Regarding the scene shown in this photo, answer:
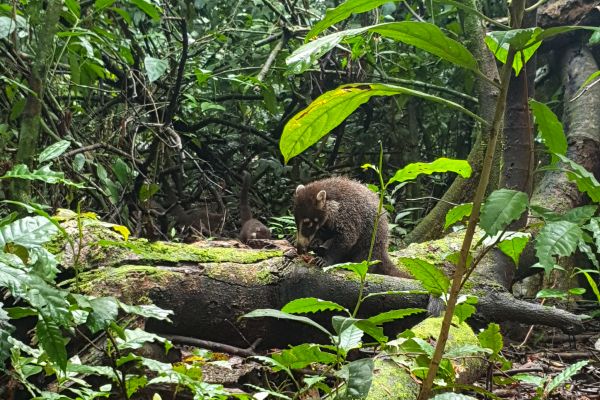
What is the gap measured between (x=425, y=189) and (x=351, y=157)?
3.40ft

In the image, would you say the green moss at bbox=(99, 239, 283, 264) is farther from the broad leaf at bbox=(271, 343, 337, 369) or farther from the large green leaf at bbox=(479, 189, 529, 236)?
the large green leaf at bbox=(479, 189, 529, 236)

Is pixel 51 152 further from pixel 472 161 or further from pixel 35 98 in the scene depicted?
pixel 472 161

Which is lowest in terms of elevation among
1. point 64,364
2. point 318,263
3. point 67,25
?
point 318,263

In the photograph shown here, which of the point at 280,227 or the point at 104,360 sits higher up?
the point at 104,360

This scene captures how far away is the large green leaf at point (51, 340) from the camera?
1560mm

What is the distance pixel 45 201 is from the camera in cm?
460

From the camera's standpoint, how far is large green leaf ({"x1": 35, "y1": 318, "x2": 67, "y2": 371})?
5.12 feet

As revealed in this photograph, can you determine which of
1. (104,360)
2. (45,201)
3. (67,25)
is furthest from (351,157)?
(104,360)

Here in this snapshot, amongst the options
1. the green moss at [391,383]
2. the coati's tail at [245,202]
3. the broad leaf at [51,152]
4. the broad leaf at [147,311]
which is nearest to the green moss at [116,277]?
the broad leaf at [51,152]

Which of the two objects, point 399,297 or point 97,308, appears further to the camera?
point 399,297

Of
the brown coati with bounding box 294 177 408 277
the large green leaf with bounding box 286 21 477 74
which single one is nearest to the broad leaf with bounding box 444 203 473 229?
the large green leaf with bounding box 286 21 477 74

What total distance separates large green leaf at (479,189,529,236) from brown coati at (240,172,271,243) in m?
4.50

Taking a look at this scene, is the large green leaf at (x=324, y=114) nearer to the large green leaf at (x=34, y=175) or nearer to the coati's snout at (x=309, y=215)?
the large green leaf at (x=34, y=175)

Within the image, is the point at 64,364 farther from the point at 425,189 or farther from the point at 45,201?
the point at 425,189
